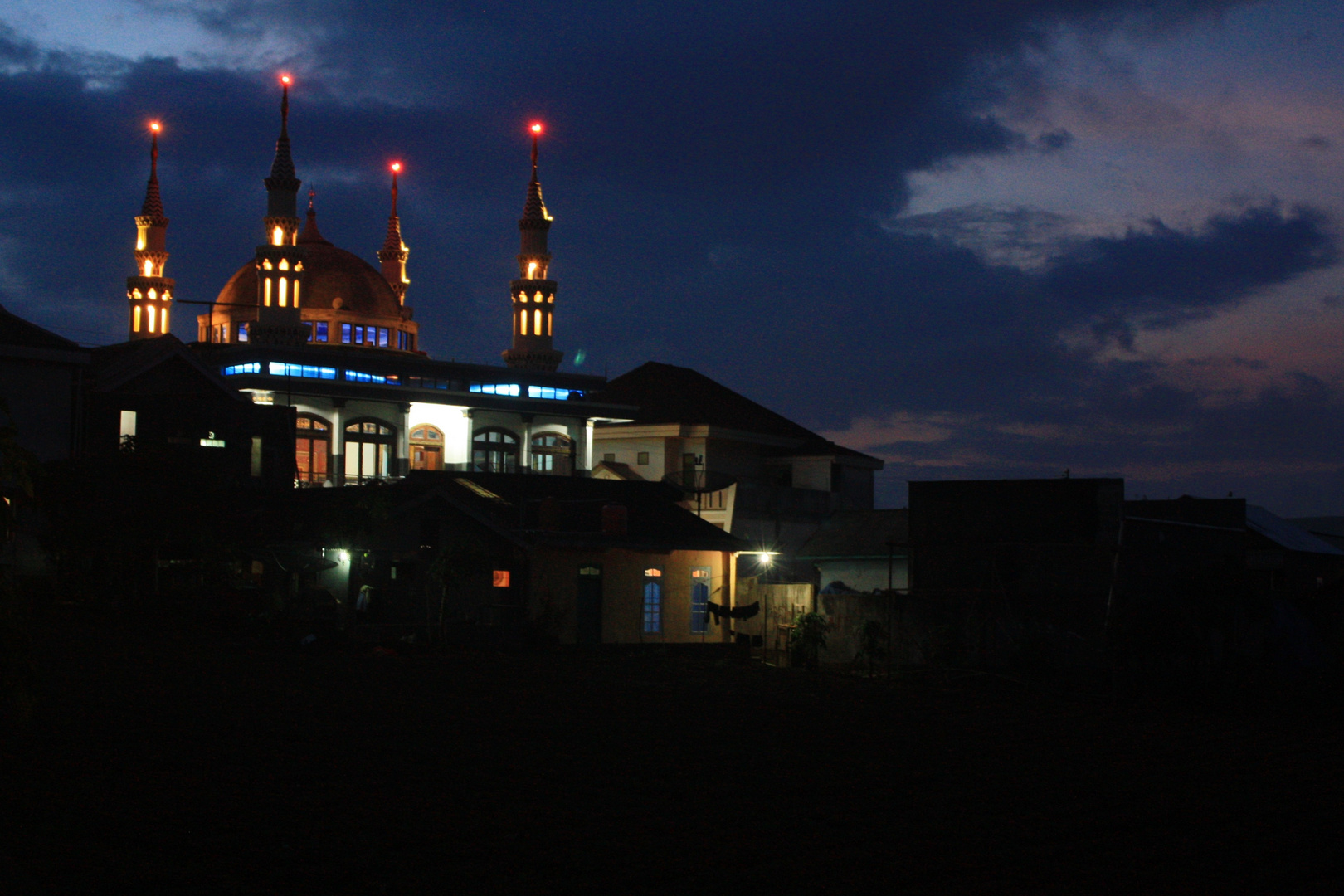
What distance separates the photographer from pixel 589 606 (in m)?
38.0

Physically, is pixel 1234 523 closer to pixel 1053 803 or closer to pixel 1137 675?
pixel 1137 675

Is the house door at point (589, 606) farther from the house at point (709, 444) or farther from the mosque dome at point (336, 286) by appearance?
A: the mosque dome at point (336, 286)

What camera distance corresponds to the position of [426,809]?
1261cm

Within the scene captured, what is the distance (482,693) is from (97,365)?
97.9 ft

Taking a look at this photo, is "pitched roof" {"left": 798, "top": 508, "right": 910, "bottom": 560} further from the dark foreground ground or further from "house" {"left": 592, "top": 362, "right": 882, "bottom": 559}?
the dark foreground ground

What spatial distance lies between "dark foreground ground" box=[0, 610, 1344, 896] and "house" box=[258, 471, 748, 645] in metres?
9.69

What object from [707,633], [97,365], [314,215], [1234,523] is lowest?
[707,633]

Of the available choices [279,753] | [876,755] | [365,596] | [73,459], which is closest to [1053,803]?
[876,755]

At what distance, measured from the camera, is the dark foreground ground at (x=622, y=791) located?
420 inches

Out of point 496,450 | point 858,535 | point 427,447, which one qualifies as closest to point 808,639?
point 858,535

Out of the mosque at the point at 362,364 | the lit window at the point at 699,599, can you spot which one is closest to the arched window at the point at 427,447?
the mosque at the point at 362,364

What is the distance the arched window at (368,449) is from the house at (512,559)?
16.8 meters

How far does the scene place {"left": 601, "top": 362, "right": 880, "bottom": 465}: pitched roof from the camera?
62.7 m

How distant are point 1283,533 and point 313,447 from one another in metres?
37.0
